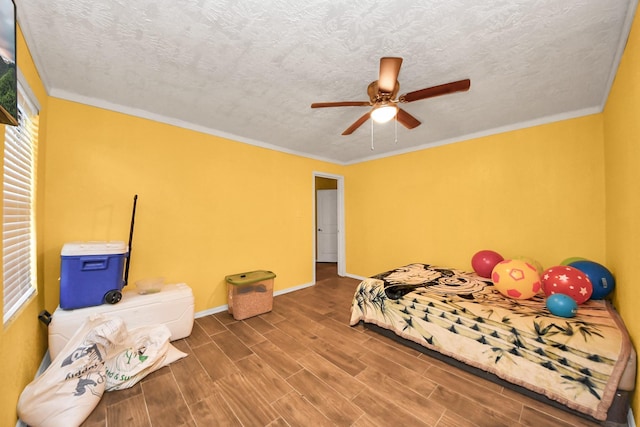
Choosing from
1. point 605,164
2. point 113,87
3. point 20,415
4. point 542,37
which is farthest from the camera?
point 605,164

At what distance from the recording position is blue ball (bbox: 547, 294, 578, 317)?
171 cm

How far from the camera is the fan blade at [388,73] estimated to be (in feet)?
4.57

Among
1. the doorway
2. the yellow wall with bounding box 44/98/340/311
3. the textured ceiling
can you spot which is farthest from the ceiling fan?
the doorway

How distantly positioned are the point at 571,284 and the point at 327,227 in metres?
4.66

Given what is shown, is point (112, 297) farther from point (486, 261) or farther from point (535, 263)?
point (535, 263)

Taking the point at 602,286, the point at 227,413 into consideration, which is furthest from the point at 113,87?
the point at 602,286

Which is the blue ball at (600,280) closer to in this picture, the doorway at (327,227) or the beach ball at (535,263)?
the beach ball at (535,263)

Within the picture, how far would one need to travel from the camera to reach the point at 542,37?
58.2 inches

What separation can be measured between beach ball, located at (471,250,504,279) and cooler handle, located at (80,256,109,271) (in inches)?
156

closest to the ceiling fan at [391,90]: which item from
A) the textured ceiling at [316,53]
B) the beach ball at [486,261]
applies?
the textured ceiling at [316,53]

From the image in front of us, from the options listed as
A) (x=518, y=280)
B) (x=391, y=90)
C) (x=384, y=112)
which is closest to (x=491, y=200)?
(x=518, y=280)

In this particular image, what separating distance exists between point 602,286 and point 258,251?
12.3 ft

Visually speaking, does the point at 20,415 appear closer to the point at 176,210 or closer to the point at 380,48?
the point at 176,210

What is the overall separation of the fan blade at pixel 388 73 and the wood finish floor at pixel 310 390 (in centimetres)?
225
